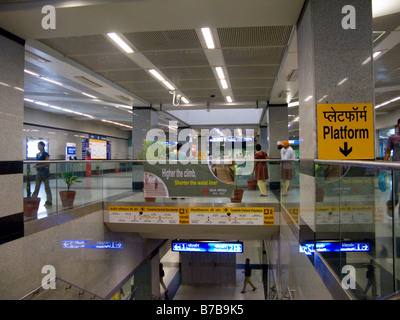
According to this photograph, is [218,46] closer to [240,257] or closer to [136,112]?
[136,112]

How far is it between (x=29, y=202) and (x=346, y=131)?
513 cm

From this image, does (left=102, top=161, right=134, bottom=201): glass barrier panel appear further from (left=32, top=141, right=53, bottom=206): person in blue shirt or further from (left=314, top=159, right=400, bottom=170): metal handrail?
(left=314, top=159, right=400, bottom=170): metal handrail

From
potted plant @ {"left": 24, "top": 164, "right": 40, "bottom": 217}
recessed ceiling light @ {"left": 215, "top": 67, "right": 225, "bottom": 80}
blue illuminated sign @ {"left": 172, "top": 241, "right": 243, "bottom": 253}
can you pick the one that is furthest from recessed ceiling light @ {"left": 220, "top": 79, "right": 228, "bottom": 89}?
potted plant @ {"left": 24, "top": 164, "right": 40, "bottom": 217}

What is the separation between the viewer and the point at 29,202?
4.84m

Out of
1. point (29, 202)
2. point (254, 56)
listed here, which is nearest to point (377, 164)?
point (254, 56)

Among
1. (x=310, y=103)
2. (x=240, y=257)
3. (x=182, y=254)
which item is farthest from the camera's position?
(x=240, y=257)

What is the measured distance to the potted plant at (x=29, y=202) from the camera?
470 cm

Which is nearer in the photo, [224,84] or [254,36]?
[254,36]

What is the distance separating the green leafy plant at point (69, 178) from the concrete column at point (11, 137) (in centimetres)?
160

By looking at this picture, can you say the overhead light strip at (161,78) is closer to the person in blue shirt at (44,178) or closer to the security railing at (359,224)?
the person in blue shirt at (44,178)

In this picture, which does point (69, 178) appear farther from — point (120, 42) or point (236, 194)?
point (236, 194)
